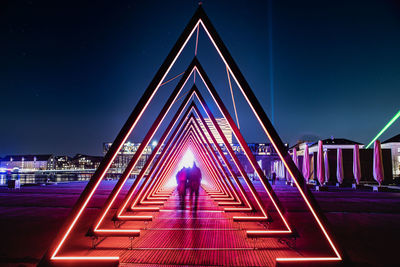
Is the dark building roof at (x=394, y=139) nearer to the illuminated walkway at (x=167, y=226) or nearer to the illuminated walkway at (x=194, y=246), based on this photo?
the illuminated walkway at (x=167, y=226)

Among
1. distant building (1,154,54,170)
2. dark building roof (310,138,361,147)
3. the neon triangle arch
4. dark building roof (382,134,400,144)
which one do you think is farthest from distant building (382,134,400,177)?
distant building (1,154,54,170)

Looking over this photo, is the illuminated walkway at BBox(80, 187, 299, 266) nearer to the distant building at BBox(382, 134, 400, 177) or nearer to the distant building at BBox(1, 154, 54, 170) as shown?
the distant building at BBox(382, 134, 400, 177)

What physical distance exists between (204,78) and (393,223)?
850cm

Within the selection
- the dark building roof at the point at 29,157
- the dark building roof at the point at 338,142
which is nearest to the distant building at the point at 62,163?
the dark building roof at the point at 29,157

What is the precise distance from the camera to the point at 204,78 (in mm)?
8641

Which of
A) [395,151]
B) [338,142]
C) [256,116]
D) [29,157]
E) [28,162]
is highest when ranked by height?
[338,142]

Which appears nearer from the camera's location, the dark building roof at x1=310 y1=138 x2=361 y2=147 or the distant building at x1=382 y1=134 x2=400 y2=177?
the distant building at x1=382 y1=134 x2=400 y2=177

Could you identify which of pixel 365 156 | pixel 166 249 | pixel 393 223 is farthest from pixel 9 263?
pixel 365 156

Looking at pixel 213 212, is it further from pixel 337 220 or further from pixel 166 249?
pixel 166 249

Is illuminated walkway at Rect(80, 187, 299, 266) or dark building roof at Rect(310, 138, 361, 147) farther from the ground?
dark building roof at Rect(310, 138, 361, 147)

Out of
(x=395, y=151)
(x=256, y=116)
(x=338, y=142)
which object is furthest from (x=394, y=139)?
(x=256, y=116)

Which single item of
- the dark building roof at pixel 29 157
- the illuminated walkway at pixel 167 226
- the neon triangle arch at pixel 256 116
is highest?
the dark building roof at pixel 29 157

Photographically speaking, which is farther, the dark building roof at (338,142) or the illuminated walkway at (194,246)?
the dark building roof at (338,142)

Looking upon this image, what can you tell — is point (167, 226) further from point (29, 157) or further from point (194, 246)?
point (29, 157)
